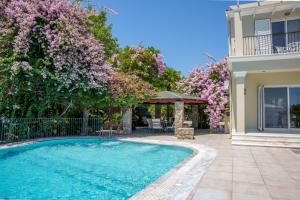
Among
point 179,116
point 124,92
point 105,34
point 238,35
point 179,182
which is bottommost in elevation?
point 179,182

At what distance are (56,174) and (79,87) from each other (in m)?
8.52

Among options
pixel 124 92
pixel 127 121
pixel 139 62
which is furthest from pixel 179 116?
pixel 139 62

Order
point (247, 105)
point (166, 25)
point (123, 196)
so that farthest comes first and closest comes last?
point (166, 25) → point (247, 105) → point (123, 196)

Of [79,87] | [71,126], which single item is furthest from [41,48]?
[71,126]

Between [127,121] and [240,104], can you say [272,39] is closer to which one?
[240,104]

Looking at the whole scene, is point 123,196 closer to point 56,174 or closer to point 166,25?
point 56,174

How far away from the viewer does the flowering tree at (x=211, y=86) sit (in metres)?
19.6

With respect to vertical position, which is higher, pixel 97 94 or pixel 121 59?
pixel 121 59

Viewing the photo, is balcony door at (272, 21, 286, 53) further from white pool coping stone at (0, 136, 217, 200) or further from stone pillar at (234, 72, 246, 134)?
white pool coping stone at (0, 136, 217, 200)

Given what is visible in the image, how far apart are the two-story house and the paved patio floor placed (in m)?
4.34

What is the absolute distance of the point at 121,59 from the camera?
25.6 m

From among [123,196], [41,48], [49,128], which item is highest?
[41,48]

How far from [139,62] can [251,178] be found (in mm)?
20226

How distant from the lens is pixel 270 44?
13984 millimetres
